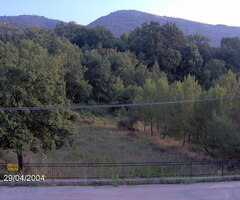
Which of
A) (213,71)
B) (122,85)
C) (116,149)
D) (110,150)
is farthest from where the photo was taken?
(213,71)

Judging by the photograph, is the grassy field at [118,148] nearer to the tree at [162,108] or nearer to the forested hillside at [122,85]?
the forested hillside at [122,85]

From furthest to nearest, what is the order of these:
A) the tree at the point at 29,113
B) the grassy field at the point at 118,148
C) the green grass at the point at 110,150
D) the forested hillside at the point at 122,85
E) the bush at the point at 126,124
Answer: the bush at the point at 126,124 → the grassy field at the point at 118,148 → the green grass at the point at 110,150 → the forested hillside at the point at 122,85 → the tree at the point at 29,113

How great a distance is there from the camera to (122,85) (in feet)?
161

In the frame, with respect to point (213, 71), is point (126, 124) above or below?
below

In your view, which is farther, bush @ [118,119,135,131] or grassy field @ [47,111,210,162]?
bush @ [118,119,135,131]

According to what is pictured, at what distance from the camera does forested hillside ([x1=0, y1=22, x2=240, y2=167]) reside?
50.3 feet

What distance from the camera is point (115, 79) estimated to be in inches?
2130

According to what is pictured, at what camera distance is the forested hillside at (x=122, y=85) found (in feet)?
50.3

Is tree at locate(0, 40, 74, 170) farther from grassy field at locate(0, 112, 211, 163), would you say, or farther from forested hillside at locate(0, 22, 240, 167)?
grassy field at locate(0, 112, 211, 163)

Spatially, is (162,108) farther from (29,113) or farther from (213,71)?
(213,71)

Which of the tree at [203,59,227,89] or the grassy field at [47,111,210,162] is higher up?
the tree at [203,59,227,89]

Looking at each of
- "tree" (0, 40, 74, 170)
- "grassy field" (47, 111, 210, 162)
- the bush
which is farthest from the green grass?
"tree" (0, 40, 74, 170)

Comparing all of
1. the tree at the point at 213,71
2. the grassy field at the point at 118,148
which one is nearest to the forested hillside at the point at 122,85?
the tree at the point at 213,71

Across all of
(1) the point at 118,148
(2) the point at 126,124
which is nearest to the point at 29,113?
(1) the point at 118,148
